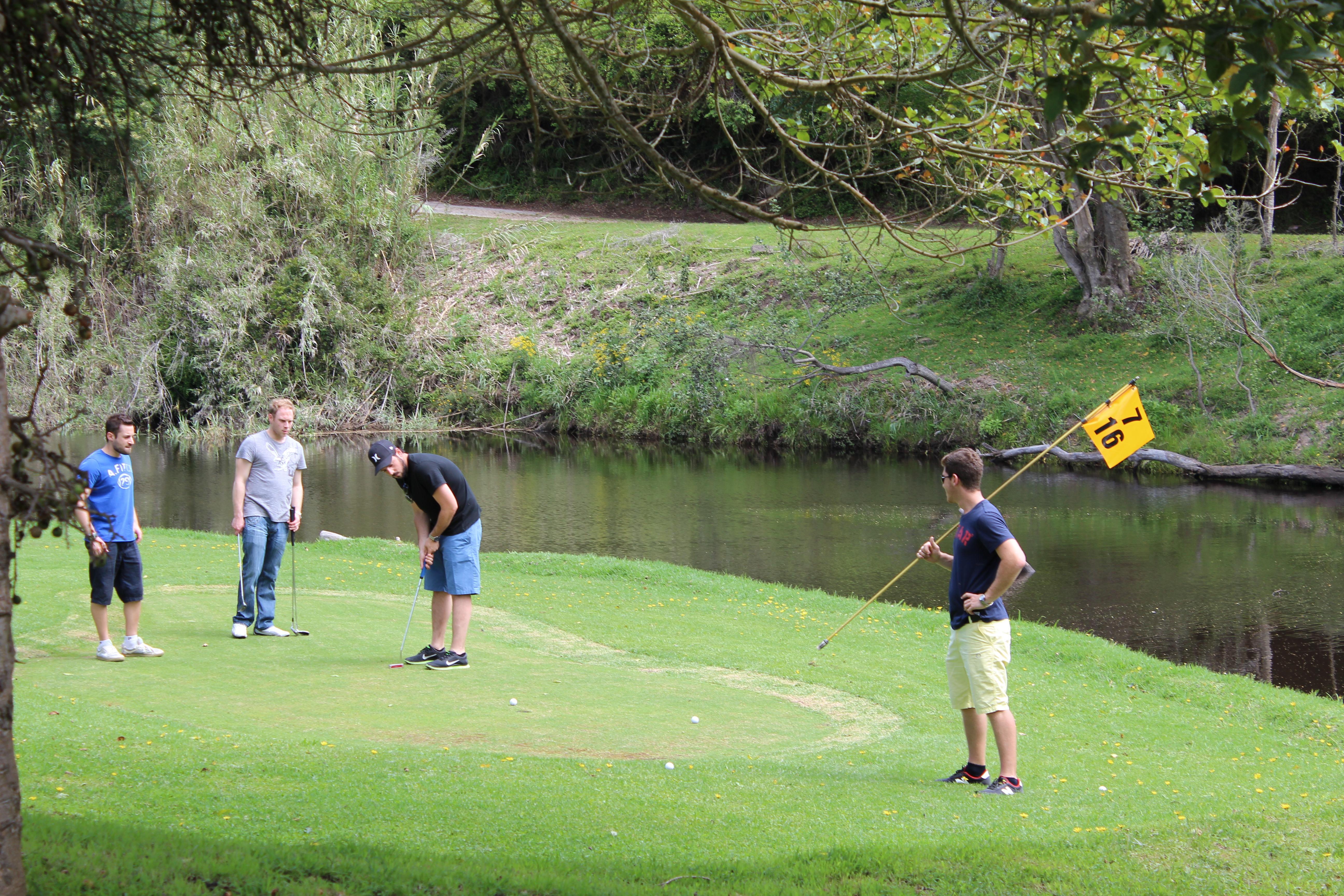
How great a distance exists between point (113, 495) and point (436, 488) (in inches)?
105

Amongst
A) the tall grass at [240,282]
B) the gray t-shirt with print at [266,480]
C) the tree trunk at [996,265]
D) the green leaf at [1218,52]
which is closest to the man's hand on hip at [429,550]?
the gray t-shirt with print at [266,480]

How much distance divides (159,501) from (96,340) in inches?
533

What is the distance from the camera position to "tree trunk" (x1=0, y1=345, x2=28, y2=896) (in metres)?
3.73

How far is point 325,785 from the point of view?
19.7 ft

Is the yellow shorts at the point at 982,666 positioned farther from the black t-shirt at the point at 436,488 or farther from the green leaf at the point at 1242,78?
the black t-shirt at the point at 436,488

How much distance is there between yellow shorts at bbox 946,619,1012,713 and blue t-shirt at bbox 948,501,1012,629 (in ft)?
0.21

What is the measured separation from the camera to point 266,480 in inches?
433

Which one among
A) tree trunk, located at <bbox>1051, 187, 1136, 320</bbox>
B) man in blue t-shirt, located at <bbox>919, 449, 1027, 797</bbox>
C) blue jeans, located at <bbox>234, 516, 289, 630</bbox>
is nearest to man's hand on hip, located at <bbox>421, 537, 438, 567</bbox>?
blue jeans, located at <bbox>234, 516, 289, 630</bbox>

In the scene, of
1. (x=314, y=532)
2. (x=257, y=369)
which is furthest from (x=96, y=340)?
(x=314, y=532)

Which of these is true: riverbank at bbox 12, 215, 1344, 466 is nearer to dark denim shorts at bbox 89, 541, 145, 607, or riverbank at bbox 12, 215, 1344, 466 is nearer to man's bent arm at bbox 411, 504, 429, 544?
man's bent arm at bbox 411, 504, 429, 544

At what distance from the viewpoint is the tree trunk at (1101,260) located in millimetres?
37250

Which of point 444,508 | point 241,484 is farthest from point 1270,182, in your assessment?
point 241,484

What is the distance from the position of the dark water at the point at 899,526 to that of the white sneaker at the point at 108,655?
1102cm

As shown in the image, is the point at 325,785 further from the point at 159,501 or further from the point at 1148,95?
the point at 159,501
